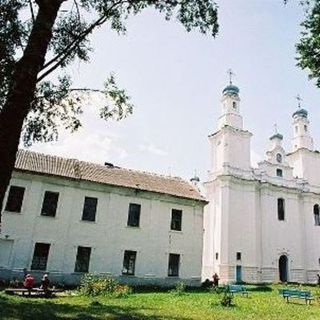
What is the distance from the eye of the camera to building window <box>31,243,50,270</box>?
890 inches

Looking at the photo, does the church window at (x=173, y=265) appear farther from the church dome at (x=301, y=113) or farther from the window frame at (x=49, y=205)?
the church dome at (x=301, y=113)

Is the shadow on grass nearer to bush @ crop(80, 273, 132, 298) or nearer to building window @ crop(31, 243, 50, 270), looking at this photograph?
bush @ crop(80, 273, 132, 298)

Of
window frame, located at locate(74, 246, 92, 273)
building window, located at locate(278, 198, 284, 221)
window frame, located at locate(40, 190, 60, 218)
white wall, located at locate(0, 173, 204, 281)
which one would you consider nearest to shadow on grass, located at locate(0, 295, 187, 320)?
white wall, located at locate(0, 173, 204, 281)

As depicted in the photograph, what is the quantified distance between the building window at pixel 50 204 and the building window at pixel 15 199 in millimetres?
1443

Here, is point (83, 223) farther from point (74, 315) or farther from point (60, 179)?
point (74, 315)

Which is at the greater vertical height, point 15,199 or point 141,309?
point 15,199

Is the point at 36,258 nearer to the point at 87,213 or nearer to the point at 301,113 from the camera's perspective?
the point at 87,213

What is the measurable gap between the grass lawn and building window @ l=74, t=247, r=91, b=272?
525cm

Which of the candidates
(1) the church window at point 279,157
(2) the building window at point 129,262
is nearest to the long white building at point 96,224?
(2) the building window at point 129,262

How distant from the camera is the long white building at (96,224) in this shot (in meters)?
22.8

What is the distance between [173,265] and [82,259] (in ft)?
21.8

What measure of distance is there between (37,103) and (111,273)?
15.4m

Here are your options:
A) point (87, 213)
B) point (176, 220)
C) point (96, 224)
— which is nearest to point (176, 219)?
point (176, 220)

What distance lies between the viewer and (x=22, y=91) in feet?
25.9
